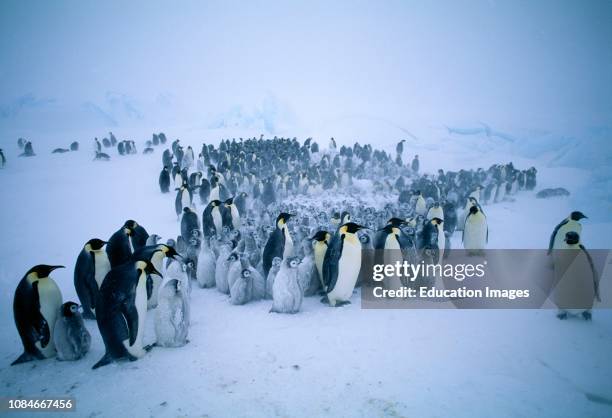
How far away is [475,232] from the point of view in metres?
6.63

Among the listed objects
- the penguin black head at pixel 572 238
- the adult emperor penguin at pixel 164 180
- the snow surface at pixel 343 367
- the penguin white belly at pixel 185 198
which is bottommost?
the snow surface at pixel 343 367

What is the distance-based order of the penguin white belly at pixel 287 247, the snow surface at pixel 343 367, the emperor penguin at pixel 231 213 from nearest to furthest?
1. the snow surface at pixel 343 367
2. the penguin white belly at pixel 287 247
3. the emperor penguin at pixel 231 213

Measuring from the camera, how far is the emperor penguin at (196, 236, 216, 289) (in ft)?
17.7

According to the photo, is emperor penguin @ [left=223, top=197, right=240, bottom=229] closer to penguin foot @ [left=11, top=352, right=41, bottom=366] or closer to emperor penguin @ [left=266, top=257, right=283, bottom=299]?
emperor penguin @ [left=266, top=257, right=283, bottom=299]

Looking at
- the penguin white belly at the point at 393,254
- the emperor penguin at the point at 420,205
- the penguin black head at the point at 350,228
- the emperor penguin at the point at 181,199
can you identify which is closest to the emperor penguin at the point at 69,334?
the penguin black head at the point at 350,228

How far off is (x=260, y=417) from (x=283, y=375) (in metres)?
0.51

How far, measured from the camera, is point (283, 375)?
10.8 feet

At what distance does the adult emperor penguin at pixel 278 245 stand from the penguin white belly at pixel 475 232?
12.1ft

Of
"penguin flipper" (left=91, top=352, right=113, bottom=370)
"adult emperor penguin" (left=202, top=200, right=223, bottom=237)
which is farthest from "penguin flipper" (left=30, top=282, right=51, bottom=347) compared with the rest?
"adult emperor penguin" (left=202, top=200, right=223, bottom=237)

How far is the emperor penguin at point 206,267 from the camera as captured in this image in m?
5.39

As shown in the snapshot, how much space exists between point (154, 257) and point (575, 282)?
542cm

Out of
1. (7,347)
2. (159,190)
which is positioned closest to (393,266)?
(7,347)

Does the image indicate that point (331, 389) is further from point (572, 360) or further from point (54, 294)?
point (54, 294)

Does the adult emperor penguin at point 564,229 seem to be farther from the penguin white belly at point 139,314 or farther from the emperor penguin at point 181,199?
the emperor penguin at point 181,199
